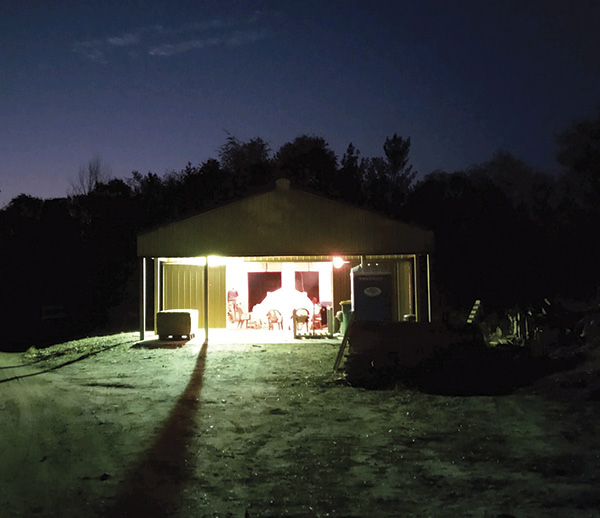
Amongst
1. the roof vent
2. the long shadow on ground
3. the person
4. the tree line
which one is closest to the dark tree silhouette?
the tree line

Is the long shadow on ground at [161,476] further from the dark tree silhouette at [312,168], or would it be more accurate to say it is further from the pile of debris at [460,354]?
the dark tree silhouette at [312,168]

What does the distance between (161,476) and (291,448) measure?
1431 mm

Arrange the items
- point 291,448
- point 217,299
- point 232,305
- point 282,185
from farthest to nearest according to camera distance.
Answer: point 232,305
point 217,299
point 282,185
point 291,448

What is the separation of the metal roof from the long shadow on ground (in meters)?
9.20

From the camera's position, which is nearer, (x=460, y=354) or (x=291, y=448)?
(x=291, y=448)

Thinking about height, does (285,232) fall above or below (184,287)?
above

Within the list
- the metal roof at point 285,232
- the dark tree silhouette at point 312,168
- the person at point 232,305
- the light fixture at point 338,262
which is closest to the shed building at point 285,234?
the metal roof at point 285,232

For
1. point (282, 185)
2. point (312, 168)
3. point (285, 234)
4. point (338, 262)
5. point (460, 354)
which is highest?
point (312, 168)

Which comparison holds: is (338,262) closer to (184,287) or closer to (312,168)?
(184,287)

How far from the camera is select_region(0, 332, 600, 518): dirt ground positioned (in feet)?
14.5

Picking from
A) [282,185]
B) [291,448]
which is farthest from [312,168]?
[291,448]

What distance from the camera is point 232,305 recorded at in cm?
2150

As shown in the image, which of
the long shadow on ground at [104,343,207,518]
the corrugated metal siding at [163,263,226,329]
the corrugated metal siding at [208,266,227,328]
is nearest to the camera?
the long shadow on ground at [104,343,207,518]

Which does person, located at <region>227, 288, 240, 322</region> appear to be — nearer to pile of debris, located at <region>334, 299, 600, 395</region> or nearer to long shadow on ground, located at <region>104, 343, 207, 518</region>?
pile of debris, located at <region>334, 299, 600, 395</region>
